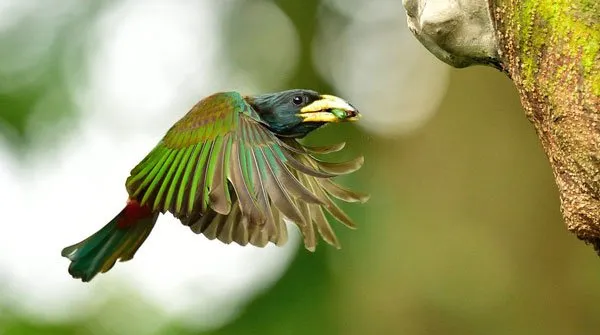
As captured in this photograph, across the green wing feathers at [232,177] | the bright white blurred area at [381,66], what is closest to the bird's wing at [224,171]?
the green wing feathers at [232,177]

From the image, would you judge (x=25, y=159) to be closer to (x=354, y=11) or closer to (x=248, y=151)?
(x=354, y=11)

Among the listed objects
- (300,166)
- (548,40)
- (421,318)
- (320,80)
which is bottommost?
(421,318)

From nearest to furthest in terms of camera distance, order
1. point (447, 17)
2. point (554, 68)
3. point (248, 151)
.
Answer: point (554, 68) < point (447, 17) < point (248, 151)

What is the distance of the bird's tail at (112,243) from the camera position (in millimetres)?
4449

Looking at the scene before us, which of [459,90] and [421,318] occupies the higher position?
[459,90]

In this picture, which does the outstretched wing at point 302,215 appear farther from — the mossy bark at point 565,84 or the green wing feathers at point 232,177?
the mossy bark at point 565,84

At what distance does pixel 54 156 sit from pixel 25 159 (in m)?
0.54

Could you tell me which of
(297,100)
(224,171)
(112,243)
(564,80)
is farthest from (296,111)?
(564,80)

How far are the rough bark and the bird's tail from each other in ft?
5.45

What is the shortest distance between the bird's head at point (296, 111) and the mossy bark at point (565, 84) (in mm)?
946

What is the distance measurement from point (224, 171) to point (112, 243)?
32.9 inches

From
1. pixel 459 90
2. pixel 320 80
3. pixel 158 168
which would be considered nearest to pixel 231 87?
pixel 320 80

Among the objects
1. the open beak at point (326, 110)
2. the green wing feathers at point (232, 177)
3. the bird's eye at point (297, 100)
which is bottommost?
the green wing feathers at point (232, 177)

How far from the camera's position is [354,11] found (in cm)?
1121
